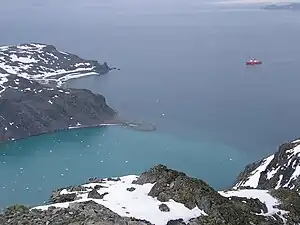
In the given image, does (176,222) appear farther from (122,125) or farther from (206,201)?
(122,125)

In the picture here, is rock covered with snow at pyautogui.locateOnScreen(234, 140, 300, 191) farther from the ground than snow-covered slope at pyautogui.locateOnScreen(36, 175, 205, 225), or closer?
closer

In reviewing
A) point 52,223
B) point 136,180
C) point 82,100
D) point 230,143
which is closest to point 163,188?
point 136,180

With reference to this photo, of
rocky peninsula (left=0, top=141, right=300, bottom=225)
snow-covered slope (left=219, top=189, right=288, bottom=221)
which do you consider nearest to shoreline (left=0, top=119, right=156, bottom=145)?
snow-covered slope (left=219, top=189, right=288, bottom=221)

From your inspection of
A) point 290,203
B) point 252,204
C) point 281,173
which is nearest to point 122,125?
point 281,173

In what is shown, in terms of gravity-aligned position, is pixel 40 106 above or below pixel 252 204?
below

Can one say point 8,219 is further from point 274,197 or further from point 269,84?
point 269,84

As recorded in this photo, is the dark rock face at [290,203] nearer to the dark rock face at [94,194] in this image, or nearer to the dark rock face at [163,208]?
the dark rock face at [163,208]

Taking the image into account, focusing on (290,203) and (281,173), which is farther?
(281,173)

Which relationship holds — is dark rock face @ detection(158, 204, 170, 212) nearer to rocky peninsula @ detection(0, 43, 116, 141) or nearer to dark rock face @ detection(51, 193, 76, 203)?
dark rock face @ detection(51, 193, 76, 203)
